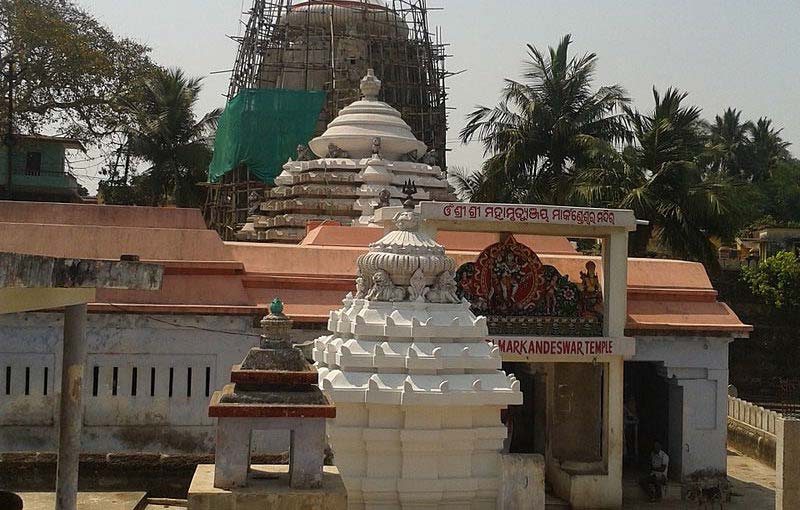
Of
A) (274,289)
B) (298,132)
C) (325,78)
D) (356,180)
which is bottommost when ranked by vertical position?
(274,289)

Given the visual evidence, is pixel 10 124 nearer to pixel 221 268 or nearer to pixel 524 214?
pixel 221 268

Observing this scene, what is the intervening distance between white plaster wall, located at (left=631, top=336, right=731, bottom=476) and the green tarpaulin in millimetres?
15952

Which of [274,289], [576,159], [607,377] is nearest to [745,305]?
[576,159]

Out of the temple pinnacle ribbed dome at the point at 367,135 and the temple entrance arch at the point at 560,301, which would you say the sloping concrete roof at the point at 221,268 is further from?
the temple pinnacle ribbed dome at the point at 367,135

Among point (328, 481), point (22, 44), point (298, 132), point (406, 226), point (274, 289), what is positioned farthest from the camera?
point (298, 132)

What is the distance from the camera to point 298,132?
30422 millimetres

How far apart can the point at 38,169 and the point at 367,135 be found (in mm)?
11523

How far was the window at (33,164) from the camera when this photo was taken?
29.6 m

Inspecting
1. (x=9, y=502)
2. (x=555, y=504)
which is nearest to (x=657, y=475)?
(x=555, y=504)

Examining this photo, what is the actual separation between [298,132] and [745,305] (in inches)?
687

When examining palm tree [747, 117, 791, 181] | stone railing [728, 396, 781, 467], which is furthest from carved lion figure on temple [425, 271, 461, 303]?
palm tree [747, 117, 791, 181]

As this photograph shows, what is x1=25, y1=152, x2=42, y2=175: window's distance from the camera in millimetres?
29562

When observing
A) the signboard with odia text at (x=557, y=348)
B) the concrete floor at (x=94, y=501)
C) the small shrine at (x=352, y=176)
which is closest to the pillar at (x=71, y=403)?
the concrete floor at (x=94, y=501)

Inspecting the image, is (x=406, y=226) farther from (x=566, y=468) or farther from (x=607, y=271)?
(x=566, y=468)
